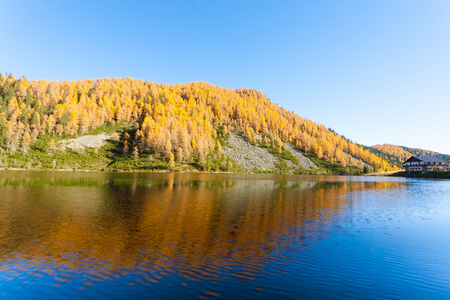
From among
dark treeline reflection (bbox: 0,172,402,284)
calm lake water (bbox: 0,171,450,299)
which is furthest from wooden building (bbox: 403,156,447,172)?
dark treeline reflection (bbox: 0,172,402,284)

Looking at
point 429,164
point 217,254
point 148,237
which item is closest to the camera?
point 217,254

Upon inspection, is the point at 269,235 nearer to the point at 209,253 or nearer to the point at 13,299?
the point at 209,253

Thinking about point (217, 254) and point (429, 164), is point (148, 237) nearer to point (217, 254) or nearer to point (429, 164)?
point (217, 254)

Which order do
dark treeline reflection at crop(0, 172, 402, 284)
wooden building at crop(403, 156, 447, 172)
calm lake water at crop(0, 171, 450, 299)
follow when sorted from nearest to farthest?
calm lake water at crop(0, 171, 450, 299)
dark treeline reflection at crop(0, 172, 402, 284)
wooden building at crop(403, 156, 447, 172)

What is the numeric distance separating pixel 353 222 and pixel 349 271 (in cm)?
1689

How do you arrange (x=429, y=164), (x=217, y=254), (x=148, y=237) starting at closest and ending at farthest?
(x=217, y=254), (x=148, y=237), (x=429, y=164)

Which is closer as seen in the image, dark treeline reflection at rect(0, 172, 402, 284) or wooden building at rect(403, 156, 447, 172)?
dark treeline reflection at rect(0, 172, 402, 284)

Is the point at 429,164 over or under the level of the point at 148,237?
over

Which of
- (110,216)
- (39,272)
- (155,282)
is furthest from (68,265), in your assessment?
(110,216)

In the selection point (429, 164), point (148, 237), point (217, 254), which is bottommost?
point (148, 237)

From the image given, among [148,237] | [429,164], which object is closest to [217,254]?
[148,237]

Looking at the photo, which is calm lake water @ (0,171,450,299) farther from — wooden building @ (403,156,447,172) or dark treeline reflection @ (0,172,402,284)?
wooden building @ (403,156,447,172)

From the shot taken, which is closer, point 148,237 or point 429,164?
point 148,237

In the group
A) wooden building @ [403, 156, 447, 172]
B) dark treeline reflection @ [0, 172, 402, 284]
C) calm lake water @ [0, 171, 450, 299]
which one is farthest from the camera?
wooden building @ [403, 156, 447, 172]
